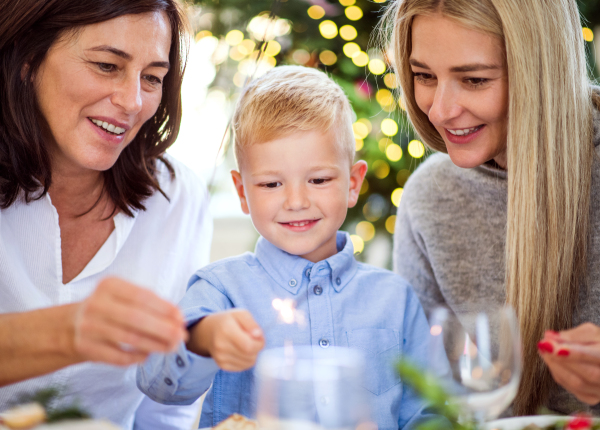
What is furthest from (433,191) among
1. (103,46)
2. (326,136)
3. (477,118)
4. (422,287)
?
(103,46)

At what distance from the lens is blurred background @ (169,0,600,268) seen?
2135mm

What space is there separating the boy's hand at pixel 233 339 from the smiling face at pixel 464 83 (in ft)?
2.40

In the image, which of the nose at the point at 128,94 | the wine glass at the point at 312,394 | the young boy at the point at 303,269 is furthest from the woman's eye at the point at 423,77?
the wine glass at the point at 312,394

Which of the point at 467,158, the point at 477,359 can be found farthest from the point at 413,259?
the point at 477,359

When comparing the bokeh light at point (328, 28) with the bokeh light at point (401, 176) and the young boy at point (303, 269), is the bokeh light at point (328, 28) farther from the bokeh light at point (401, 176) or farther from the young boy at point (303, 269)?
the young boy at point (303, 269)

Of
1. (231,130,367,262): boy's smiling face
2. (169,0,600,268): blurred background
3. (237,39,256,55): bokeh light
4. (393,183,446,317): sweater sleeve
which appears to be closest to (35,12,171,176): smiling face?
(231,130,367,262): boy's smiling face

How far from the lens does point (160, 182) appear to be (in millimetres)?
1607

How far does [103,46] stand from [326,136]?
0.53 meters

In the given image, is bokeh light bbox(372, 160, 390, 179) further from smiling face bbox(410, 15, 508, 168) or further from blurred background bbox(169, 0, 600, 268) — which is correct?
→ smiling face bbox(410, 15, 508, 168)

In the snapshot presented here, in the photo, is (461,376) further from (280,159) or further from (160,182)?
(160,182)

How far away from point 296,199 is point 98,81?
1.71 feet

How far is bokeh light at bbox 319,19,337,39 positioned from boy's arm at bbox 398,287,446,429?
1.23m

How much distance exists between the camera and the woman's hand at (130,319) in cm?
61

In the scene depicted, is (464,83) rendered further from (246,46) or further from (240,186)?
(246,46)
